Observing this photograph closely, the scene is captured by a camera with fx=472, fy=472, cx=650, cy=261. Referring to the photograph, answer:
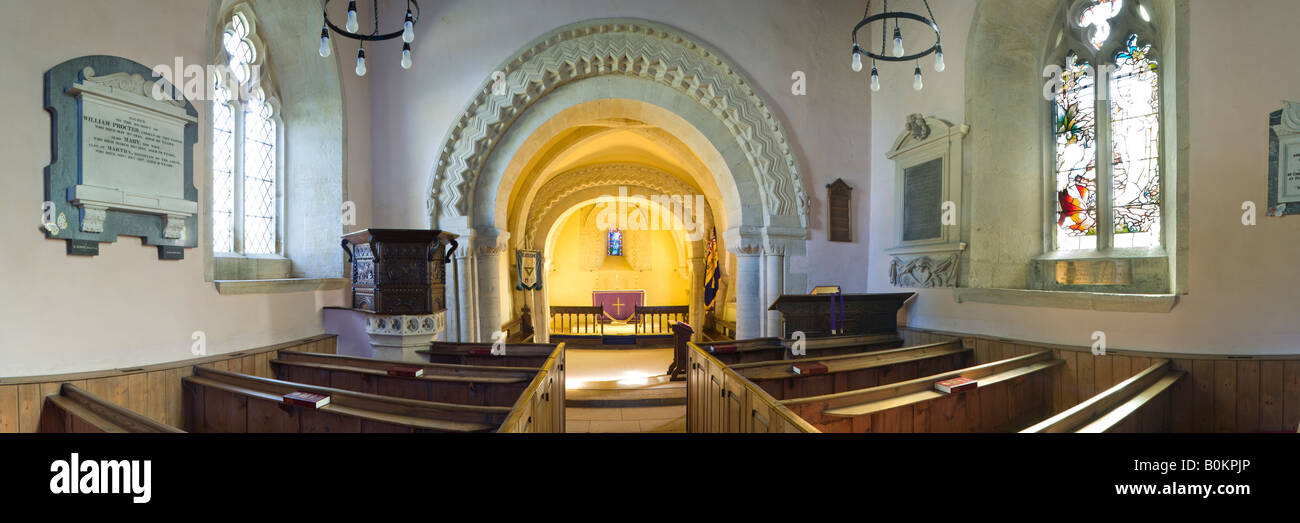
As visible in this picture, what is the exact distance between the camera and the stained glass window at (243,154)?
4.81 m

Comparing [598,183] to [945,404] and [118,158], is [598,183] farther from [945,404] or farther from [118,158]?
[945,404]

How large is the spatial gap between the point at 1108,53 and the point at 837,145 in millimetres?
2627

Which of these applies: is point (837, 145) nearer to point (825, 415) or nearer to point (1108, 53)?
point (1108, 53)

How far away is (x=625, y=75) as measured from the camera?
6.26 m

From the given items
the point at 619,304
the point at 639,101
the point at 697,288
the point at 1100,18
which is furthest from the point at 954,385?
the point at 619,304

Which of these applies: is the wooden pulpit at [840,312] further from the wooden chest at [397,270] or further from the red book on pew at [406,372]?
the wooden chest at [397,270]

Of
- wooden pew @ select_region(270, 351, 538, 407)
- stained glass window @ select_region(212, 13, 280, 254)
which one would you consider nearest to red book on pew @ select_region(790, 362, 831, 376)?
wooden pew @ select_region(270, 351, 538, 407)

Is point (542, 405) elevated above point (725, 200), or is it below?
below

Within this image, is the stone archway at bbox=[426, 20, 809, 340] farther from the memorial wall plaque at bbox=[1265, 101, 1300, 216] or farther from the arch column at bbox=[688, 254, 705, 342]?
the arch column at bbox=[688, 254, 705, 342]

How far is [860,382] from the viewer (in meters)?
3.56

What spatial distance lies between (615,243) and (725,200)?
1039 cm

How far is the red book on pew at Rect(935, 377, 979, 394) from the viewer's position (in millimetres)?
2736

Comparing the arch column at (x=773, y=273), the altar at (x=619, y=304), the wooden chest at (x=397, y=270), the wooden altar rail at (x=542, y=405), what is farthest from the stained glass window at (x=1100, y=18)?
the altar at (x=619, y=304)

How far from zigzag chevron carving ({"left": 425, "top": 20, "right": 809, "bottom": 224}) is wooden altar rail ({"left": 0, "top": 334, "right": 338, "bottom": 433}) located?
2.70 meters
